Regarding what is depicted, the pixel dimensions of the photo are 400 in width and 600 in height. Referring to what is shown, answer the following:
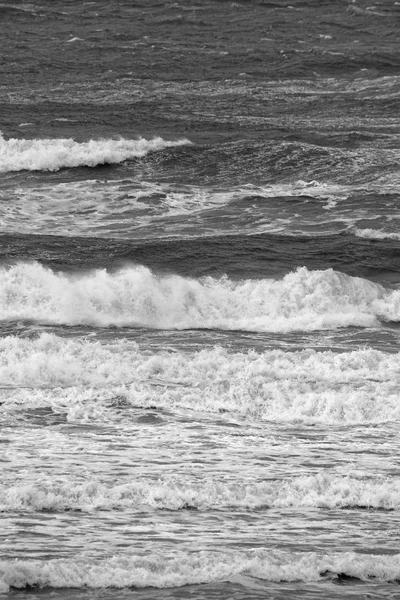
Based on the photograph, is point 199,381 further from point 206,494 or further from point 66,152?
point 66,152

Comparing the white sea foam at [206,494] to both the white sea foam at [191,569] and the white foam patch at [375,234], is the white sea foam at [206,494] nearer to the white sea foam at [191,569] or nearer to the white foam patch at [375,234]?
the white sea foam at [191,569]

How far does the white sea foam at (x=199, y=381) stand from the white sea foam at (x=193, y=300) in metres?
2.20

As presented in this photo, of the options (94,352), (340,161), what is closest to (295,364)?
(94,352)

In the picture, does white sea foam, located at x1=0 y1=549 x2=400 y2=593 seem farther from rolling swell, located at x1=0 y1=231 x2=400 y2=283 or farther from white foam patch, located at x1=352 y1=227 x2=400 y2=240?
white foam patch, located at x1=352 y1=227 x2=400 y2=240

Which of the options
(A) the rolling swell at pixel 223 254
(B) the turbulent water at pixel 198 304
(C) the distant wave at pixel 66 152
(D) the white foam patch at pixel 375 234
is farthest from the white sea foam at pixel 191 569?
(C) the distant wave at pixel 66 152

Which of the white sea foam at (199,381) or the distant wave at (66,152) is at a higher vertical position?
the distant wave at (66,152)

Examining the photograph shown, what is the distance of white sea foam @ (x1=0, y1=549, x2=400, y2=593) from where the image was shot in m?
11.6

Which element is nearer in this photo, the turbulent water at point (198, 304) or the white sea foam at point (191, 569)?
the white sea foam at point (191, 569)

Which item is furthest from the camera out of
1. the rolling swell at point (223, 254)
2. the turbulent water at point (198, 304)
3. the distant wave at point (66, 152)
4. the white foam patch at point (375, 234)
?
the distant wave at point (66, 152)

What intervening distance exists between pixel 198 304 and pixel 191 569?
35.7ft

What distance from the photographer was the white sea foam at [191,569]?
38.0 ft

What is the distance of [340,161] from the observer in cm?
3023

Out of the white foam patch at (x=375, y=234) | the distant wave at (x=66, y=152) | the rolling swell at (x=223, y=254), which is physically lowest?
the rolling swell at (x=223, y=254)

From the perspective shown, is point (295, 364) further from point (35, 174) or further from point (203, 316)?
point (35, 174)
